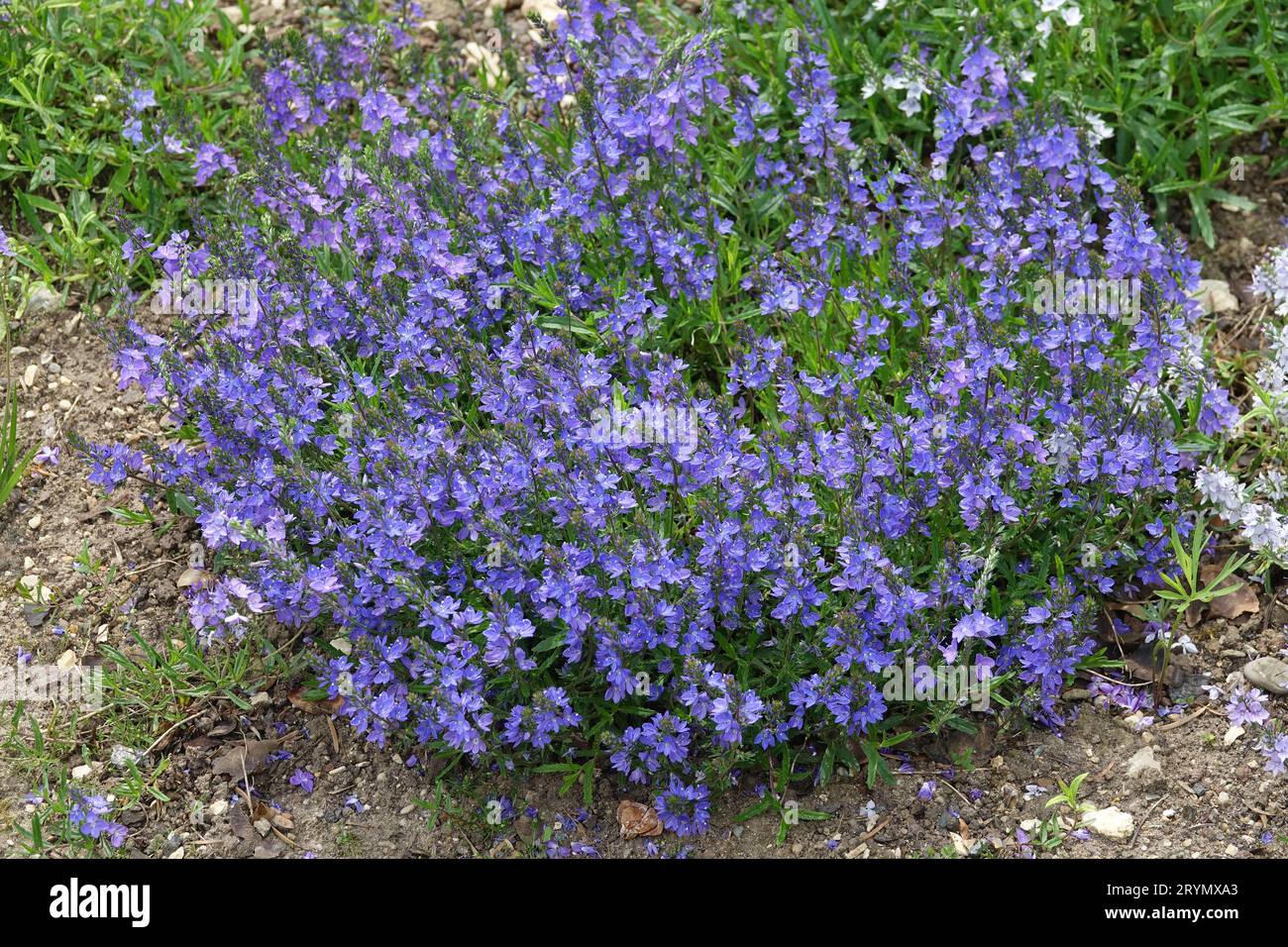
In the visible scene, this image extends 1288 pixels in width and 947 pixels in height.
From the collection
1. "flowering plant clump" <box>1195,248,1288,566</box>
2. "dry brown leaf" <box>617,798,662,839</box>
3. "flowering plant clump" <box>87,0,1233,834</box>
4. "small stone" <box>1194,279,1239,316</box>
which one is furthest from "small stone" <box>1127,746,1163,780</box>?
"small stone" <box>1194,279,1239,316</box>

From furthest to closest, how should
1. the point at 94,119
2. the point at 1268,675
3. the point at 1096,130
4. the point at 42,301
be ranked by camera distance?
the point at 94,119, the point at 42,301, the point at 1096,130, the point at 1268,675

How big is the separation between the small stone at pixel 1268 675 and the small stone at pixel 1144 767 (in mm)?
419

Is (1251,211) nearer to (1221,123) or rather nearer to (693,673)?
(1221,123)

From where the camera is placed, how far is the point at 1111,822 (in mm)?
3820

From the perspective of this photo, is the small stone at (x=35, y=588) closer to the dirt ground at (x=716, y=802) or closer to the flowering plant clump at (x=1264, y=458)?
the dirt ground at (x=716, y=802)

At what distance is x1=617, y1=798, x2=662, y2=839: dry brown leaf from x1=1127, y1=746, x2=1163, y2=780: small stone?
1330mm

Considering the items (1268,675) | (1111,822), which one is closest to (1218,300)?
(1268,675)

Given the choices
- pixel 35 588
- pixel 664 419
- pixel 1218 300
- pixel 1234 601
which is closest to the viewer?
pixel 664 419

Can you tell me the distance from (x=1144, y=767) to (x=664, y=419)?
5.44 ft

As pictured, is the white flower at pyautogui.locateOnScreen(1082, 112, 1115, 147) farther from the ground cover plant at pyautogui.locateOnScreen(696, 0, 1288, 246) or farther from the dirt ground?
the dirt ground

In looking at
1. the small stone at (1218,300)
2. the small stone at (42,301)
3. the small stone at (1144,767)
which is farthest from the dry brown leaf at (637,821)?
the small stone at (42,301)

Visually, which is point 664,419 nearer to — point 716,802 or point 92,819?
point 716,802

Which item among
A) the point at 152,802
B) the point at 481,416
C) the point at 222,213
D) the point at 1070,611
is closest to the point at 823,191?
the point at 481,416

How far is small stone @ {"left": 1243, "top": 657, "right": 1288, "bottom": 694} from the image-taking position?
4109mm
